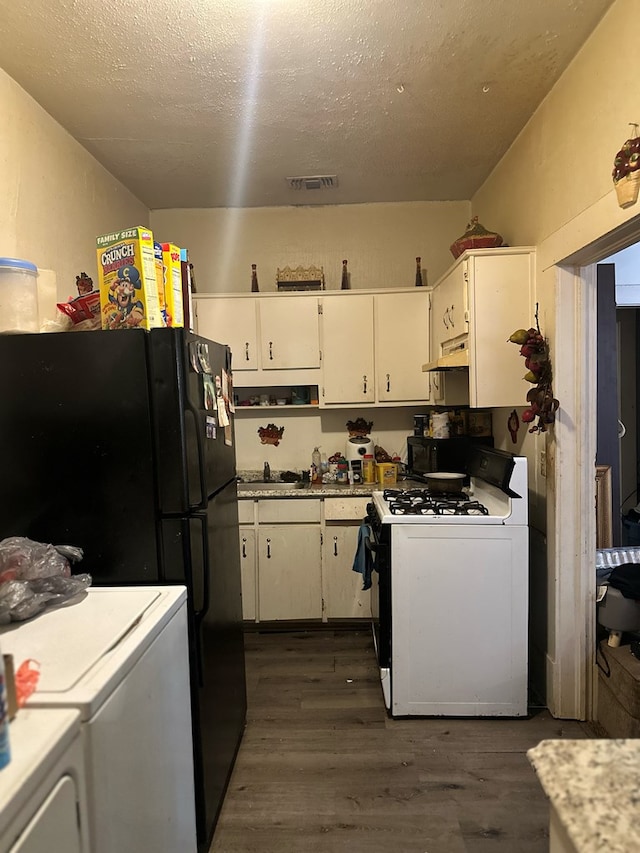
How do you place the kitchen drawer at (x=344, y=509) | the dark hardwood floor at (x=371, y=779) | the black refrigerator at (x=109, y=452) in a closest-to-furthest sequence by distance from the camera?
the black refrigerator at (x=109, y=452), the dark hardwood floor at (x=371, y=779), the kitchen drawer at (x=344, y=509)

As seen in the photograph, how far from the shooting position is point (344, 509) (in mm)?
3207

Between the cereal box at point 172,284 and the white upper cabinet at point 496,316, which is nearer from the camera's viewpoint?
the cereal box at point 172,284

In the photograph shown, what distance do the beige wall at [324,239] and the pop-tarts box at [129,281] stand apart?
6.83 ft

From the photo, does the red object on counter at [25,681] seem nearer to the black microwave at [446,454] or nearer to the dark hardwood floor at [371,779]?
the dark hardwood floor at [371,779]

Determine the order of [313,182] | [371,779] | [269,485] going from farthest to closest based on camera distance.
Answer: [269,485], [313,182], [371,779]

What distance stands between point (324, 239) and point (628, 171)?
2.24 meters

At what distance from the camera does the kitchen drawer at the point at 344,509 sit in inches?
126

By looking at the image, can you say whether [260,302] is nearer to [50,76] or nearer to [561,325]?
[50,76]

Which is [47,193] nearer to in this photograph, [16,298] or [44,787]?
[16,298]

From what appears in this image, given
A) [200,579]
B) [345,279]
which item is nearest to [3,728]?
[200,579]

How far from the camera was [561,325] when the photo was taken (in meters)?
2.20

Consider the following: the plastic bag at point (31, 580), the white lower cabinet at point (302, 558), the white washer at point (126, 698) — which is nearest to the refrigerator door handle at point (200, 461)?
the white washer at point (126, 698)

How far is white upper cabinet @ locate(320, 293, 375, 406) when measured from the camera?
338cm

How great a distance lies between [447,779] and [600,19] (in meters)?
2.82
